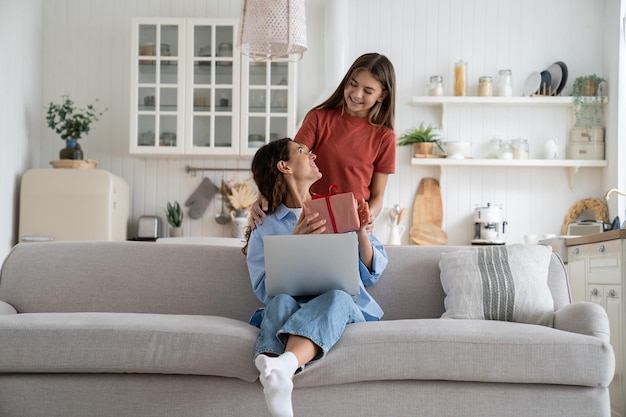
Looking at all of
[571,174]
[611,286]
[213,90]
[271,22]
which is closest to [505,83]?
[571,174]

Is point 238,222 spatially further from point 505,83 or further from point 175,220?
point 505,83

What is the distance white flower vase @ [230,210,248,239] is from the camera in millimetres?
5395

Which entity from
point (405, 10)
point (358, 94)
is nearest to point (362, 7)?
point (405, 10)

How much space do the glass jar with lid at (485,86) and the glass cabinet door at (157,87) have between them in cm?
201

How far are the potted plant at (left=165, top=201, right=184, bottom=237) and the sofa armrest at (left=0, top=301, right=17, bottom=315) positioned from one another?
102 inches

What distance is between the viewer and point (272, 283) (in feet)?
8.06

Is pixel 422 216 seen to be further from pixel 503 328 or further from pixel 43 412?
pixel 43 412

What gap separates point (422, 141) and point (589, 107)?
114 centimetres

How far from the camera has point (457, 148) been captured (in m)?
5.29

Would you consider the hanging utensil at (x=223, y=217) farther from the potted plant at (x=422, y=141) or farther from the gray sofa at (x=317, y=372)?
the gray sofa at (x=317, y=372)

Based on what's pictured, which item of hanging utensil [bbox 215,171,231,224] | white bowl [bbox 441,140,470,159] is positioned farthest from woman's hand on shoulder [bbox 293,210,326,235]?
hanging utensil [bbox 215,171,231,224]

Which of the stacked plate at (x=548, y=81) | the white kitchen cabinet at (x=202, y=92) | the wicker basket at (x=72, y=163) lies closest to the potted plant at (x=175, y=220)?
the white kitchen cabinet at (x=202, y=92)

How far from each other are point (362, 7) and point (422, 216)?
1.51 m

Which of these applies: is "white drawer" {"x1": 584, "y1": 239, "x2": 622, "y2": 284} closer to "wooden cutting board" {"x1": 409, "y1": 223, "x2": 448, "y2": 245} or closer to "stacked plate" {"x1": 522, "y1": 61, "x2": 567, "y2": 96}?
"wooden cutting board" {"x1": 409, "y1": 223, "x2": 448, "y2": 245}
